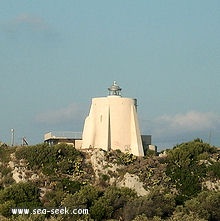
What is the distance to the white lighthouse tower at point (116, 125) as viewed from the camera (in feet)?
186

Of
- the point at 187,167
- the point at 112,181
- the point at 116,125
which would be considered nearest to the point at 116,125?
the point at 116,125

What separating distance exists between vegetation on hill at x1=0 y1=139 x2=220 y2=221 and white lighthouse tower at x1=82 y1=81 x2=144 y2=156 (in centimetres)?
94

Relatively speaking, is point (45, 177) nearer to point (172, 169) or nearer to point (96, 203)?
point (96, 203)

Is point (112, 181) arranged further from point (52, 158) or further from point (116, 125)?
point (52, 158)

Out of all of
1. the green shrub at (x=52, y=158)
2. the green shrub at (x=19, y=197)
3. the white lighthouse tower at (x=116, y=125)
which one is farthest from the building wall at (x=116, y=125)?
the green shrub at (x=19, y=197)

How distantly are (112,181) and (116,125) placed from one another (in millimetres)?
4798

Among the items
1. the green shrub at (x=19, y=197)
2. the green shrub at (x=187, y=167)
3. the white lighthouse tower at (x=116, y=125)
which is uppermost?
the white lighthouse tower at (x=116, y=125)

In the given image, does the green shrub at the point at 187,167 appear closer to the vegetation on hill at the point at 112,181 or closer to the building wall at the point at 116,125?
the vegetation on hill at the point at 112,181

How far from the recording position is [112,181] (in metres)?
54.7

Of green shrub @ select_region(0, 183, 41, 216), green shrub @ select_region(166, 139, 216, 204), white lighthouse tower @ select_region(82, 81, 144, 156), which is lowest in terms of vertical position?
green shrub @ select_region(0, 183, 41, 216)

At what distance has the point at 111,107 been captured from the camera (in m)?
56.8

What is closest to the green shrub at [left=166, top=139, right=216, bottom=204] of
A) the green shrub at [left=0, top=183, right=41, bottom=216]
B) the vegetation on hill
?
the vegetation on hill

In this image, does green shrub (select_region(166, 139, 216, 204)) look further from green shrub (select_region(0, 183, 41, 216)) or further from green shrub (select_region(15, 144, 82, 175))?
green shrub (select_region(0, 183, 41, 216))

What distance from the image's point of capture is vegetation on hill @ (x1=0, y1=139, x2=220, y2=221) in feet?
160
